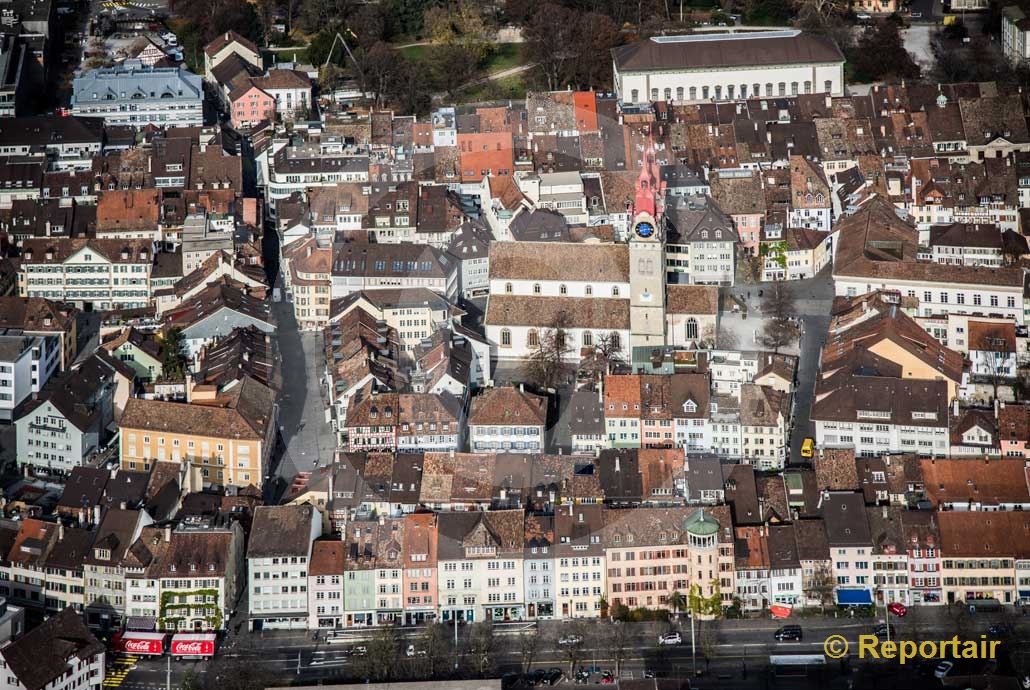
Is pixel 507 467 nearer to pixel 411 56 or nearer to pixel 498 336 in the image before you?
pixel 498 336

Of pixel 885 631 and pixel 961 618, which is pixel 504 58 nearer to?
pixel 885 631

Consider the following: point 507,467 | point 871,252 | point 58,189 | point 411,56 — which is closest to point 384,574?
point 507,467

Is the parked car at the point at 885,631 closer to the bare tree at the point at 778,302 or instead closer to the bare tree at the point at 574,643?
the bare tree at the point at 574,643

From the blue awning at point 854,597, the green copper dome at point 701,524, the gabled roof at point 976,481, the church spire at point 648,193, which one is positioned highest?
the church spire at point 648,193

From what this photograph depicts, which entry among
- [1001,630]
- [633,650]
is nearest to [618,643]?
[633,650]

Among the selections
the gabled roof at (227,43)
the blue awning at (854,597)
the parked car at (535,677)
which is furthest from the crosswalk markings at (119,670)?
the gabled roof at (227,43)

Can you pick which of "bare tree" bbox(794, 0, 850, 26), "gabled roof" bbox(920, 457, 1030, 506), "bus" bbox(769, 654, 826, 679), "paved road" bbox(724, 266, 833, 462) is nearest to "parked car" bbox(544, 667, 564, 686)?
"bus" bbox(769, 654, 826, 679)

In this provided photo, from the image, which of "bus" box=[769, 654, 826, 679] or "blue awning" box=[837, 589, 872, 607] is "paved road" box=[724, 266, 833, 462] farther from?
"bus" box=[769, 654, 826, 679]
